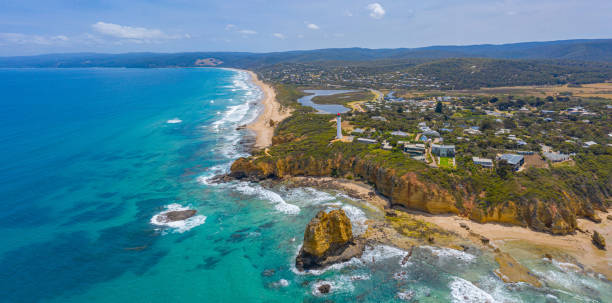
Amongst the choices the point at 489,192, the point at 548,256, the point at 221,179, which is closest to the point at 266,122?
the point at 221,179

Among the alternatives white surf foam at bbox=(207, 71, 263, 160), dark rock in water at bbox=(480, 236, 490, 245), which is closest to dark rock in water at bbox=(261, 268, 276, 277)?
dark rock in water at bbox=(480, 236, 490, 245)

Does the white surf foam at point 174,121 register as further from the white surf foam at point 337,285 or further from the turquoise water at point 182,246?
the white surf foam at point 337,285

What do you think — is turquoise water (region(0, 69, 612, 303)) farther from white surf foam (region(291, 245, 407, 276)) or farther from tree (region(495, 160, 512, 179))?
tree (region(495, 160, 512, 179))

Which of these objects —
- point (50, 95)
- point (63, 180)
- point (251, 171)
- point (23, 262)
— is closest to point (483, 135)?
point (251, 171)

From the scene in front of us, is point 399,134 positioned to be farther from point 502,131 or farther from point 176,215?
point 176,215

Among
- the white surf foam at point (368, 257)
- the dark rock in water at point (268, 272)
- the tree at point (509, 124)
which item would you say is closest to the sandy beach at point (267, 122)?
the dark rock in water at point (268, 272)

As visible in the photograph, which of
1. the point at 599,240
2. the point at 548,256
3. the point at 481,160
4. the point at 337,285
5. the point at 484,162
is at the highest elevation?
the point at 481,160

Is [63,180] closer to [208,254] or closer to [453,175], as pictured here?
[208,254]
